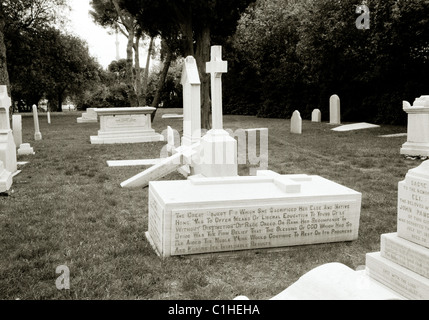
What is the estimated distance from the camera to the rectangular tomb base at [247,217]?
4.50m

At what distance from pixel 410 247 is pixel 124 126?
12506mm

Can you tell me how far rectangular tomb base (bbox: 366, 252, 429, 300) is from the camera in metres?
3.40

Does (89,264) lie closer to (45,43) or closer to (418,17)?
(418,17)

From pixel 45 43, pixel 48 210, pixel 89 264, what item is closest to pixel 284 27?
pixel 45 43

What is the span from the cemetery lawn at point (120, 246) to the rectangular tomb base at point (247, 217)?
4.3 inches

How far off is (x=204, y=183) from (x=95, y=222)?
154 cm

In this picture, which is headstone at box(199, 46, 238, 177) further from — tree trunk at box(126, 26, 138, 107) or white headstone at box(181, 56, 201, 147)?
tree trunk at box(126, 26, 138, 107)

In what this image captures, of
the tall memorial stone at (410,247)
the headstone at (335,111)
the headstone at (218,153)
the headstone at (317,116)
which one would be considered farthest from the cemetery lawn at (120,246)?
the headstone at (317,116)

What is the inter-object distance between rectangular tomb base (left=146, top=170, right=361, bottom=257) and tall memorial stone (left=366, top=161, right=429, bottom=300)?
3.36 feet

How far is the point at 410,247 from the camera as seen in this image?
3.59m

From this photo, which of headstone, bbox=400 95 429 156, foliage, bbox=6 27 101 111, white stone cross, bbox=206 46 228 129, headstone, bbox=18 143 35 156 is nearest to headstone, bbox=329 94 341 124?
headstone, bbox=400 95 429 156

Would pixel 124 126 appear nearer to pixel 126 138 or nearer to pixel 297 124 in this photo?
pixel 126 138

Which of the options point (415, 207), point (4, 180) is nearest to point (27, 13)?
point (4, 180)

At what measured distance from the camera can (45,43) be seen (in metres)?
29.1
